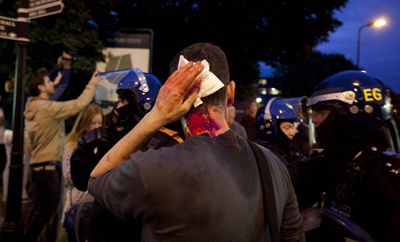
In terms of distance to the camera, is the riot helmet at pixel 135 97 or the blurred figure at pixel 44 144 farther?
the blurred figure at pixel 44 144

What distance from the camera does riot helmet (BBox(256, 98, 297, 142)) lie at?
4.63 meters

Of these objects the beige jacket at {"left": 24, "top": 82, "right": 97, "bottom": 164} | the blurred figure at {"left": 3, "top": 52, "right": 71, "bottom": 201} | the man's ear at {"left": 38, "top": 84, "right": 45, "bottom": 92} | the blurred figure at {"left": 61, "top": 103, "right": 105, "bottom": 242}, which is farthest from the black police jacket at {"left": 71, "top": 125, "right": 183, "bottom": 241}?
the blurred figure at {"left": 3, "top": 52, "right": 71, "bottom": 201}

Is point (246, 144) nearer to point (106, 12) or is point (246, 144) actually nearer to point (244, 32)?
point (106, 12)

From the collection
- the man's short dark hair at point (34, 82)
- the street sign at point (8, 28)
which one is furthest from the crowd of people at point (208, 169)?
the street sign at point (8, 28)

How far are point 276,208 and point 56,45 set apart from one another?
20.7ft

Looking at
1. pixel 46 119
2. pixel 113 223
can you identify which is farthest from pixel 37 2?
pixel 113 223

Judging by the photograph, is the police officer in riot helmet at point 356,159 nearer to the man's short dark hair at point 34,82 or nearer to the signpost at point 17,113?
the man's short dark hair at point 34,82

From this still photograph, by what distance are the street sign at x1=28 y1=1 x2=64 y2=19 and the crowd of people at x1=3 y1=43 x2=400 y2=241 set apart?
134 centimetres

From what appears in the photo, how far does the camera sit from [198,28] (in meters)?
9.09

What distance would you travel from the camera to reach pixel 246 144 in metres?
1.32

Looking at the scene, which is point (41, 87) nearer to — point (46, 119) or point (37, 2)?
point (46, 119)

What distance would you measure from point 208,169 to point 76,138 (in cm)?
296

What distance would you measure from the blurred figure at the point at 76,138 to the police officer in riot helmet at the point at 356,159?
249 centimetres

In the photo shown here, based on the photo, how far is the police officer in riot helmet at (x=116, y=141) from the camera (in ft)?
6.44
